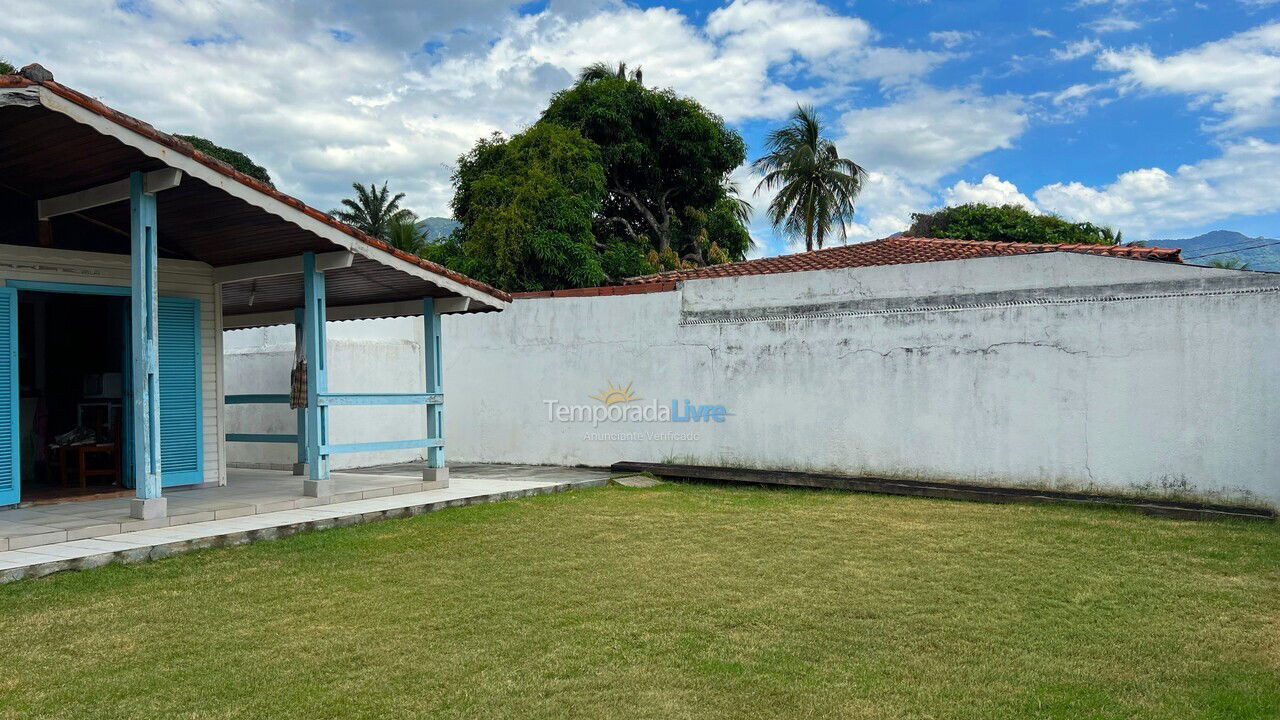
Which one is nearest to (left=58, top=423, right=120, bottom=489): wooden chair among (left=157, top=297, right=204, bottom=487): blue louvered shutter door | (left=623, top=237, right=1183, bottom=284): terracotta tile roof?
(left=157, top=297, right=204, bottom=487): blue louvered shutter door

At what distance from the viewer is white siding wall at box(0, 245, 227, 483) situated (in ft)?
27.9

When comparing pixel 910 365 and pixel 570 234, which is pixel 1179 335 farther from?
pixel 570 234

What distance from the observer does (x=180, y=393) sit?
31.4ft

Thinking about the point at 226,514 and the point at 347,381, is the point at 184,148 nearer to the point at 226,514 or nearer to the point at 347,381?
the point at 226,514

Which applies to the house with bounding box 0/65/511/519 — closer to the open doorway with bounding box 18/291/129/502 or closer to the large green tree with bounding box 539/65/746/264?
the open doorway with bounding box 18/291/129/502

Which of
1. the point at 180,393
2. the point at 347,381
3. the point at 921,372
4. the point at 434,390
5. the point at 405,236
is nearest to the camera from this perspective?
the point at 180,393

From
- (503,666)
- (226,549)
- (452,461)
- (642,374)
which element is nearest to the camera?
(503,666)

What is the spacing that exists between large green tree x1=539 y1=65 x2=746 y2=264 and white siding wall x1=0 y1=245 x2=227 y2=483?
17.9 meters

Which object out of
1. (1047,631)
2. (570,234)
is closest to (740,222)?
(570,234)

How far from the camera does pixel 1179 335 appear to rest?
903cm

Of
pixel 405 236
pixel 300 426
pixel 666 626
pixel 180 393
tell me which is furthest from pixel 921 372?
pixel 405 236

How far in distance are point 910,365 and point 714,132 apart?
65.0 feet

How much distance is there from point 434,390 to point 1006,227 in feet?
96.6

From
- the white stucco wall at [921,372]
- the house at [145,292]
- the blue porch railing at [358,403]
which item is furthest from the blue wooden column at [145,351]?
the white stucco wall at [921,372]
